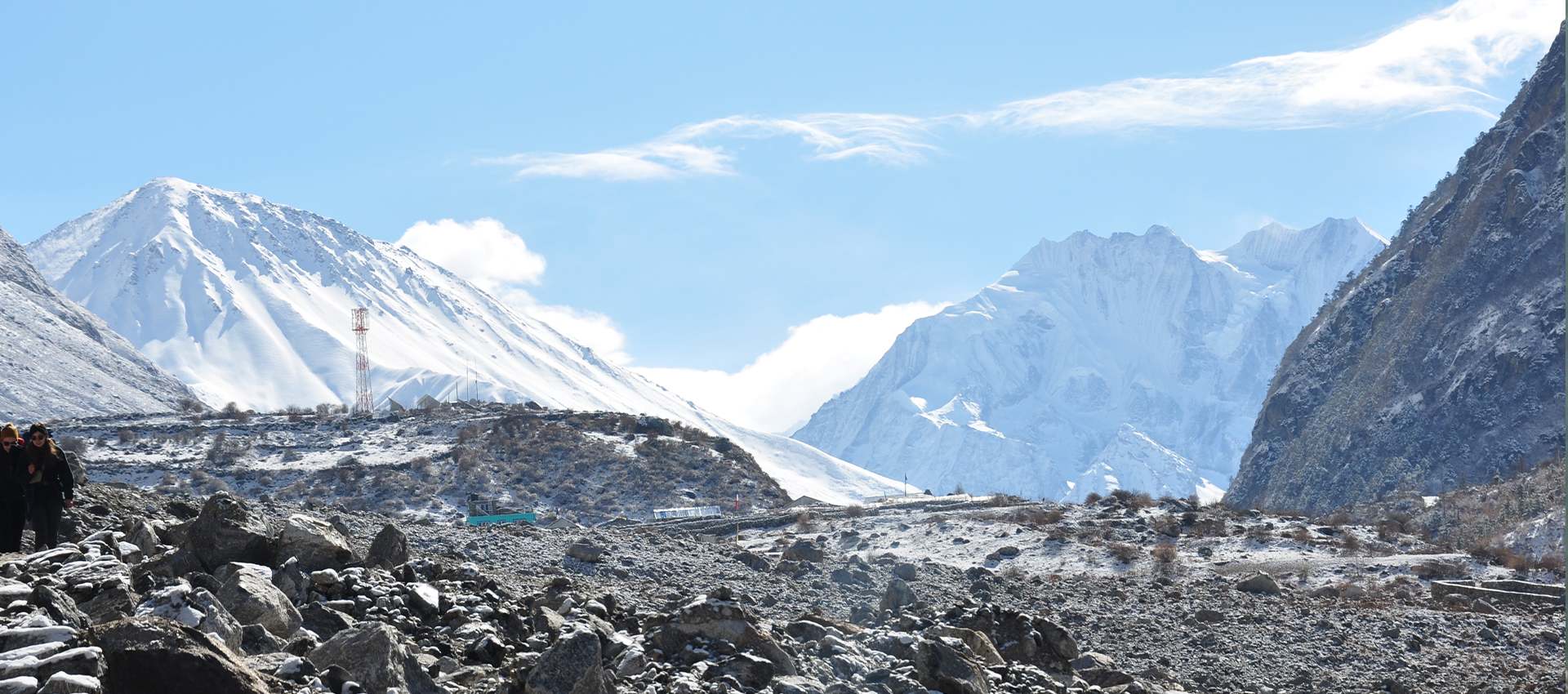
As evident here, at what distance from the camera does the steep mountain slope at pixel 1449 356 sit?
98125mm

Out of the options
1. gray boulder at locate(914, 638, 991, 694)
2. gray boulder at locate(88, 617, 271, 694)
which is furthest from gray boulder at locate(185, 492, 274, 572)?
gray boulder at locate(914, 638, 991, 694)

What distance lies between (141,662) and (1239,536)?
4018 centimetres

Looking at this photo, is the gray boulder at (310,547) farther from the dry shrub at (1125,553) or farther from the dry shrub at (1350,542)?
the dry shrub at (1350,542)

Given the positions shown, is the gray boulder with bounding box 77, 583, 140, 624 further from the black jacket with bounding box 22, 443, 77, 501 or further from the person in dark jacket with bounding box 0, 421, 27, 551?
the black jacket with bounding box 22, 443, 77, 501

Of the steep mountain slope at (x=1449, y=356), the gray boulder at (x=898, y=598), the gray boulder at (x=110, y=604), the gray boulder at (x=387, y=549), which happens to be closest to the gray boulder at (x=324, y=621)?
the gray boulder at (x=110, y=604)

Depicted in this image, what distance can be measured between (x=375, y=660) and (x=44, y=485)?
663cm

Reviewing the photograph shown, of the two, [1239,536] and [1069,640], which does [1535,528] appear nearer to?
[1239,536]

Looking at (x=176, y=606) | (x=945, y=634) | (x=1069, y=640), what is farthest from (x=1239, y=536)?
(x=176, y=606)

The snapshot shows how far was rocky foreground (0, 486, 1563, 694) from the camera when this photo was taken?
10.8m

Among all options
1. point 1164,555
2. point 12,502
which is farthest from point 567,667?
point 1164,555

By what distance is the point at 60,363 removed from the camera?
13062cm

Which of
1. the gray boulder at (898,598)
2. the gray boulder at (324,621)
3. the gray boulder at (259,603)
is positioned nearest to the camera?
the gray boulder at (259,603)

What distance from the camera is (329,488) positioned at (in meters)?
60.9

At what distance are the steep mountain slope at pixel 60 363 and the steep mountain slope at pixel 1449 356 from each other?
301ft
